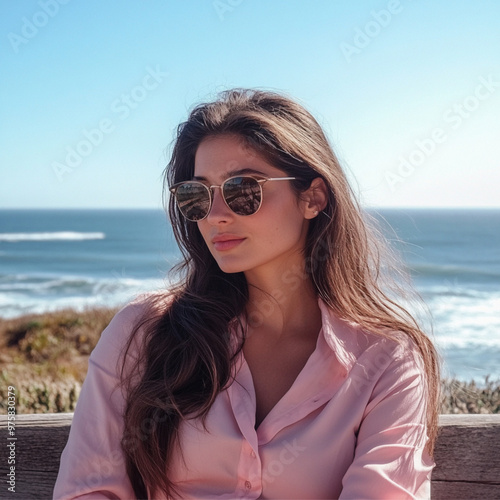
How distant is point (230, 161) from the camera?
2.33 metres

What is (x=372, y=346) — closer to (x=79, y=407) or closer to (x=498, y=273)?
(x=79, y=407)

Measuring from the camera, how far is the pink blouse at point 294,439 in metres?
1.96

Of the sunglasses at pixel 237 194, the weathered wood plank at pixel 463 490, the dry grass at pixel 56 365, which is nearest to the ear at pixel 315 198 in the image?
the sunglasses at pixel 237 194

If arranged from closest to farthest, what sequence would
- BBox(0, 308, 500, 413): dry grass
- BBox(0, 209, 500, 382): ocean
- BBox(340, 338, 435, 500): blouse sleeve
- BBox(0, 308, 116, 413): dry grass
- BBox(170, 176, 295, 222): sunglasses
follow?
1. BBox(340, 338, 435, 500): blouse sleeve
2. BBox(170, 176, 295, 222): sunglasses
3. BBox(0, 308, 500, 413): dry grass
4. BBox(0, 308, 116, 413): dry grass
5. BBox(0, 209, 500, 382): ocean

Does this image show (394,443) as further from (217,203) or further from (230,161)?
(230,161)

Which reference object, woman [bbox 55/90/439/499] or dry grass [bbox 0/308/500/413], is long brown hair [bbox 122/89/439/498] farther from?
dry grass [bbox 0/308/500/413]

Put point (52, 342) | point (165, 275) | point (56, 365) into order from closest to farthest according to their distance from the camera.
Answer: point (165, 275)
point (56, 365)
point (52, 342)

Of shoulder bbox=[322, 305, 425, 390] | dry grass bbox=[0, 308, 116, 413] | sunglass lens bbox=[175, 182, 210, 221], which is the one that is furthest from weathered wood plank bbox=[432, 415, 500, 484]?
dry grass bbox=[0, 308, 116, 413]

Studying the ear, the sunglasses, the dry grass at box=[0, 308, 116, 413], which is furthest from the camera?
the dry grass at box=[0, 308, 116, 413]

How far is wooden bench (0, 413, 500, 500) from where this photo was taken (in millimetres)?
2031

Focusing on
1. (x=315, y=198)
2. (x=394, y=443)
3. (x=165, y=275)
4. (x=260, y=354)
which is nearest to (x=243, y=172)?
(x=315, y=198)

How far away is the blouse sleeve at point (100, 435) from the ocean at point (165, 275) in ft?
1.36

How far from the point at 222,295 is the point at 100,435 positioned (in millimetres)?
785

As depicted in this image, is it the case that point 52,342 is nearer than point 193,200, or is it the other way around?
point 193,200
